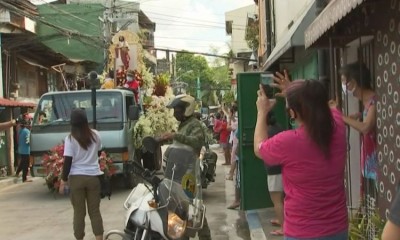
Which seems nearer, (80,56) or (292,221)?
(292,221)

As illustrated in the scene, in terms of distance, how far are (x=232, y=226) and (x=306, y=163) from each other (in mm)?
5530

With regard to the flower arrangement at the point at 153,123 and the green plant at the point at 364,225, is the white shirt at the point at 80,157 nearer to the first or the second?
the green plant at the point at 364,225

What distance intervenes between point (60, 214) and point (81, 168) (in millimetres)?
3612

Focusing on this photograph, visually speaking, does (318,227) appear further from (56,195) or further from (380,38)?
(56,195)

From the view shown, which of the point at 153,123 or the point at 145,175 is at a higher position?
the point at 153,123

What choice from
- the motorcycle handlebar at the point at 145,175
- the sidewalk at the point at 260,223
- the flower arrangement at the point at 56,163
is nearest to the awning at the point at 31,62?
the flower arrangement at the point at 56,163

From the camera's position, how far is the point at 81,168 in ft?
21.3

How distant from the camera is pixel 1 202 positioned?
11.5 meters

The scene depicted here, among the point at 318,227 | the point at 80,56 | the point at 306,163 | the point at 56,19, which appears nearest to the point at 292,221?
the point at 318,227

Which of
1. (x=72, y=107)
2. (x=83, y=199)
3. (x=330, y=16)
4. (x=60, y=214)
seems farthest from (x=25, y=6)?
(x=330, y=16)

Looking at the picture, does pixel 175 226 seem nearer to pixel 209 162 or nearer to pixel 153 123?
pixel 209 162

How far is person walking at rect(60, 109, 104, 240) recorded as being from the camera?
6434 mm

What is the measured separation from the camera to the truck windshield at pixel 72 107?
11977 mm

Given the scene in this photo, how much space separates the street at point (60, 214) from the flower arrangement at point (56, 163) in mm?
487
